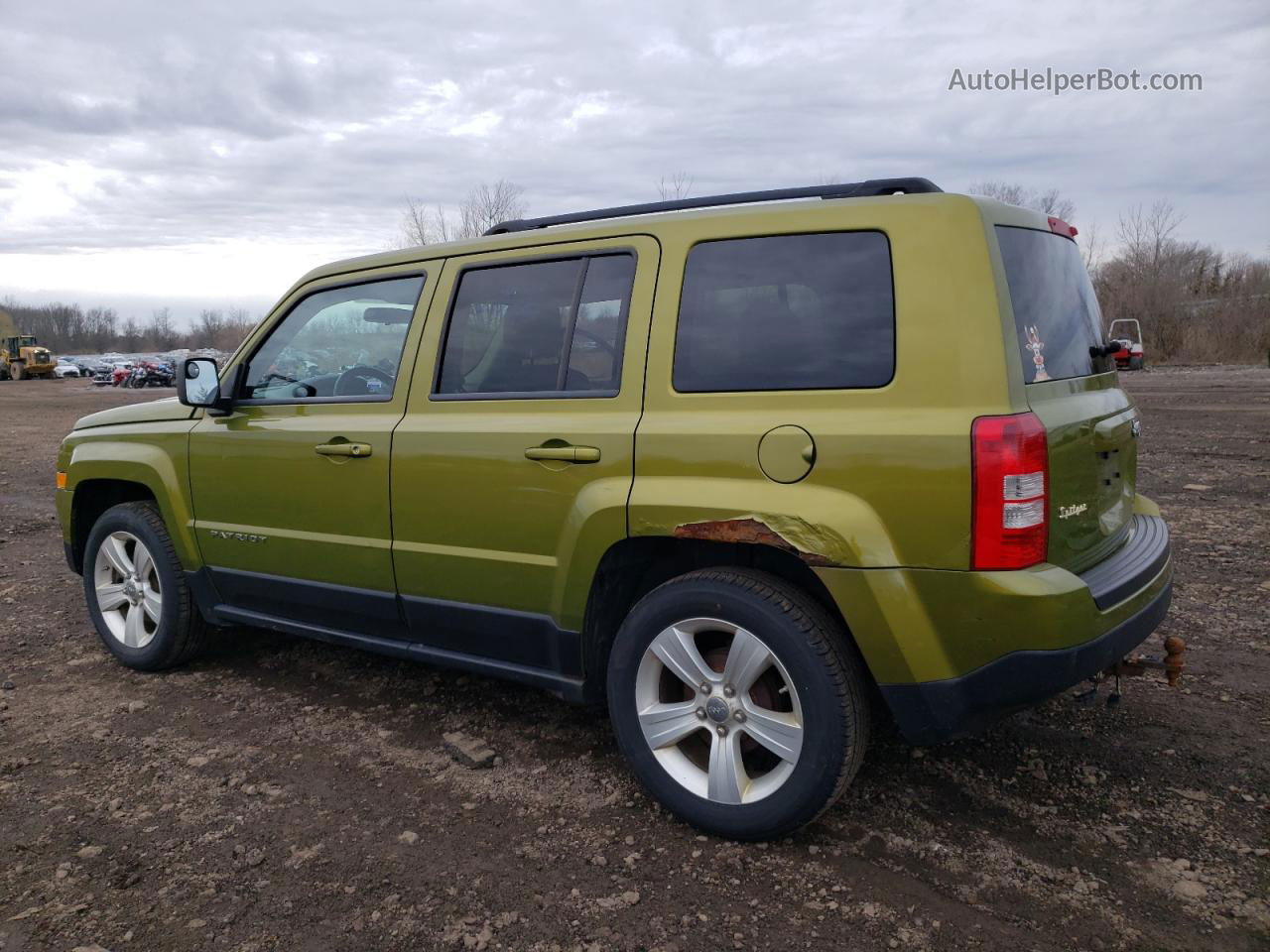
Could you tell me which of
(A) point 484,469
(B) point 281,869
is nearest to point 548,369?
(A) point 484,469

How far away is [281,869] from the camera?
9.37 ft

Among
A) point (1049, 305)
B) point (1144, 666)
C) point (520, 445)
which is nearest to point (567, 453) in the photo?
point (520, 445)

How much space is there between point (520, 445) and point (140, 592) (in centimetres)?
252

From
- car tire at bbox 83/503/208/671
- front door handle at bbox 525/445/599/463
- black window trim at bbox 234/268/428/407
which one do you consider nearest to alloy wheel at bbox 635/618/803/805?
front door handle at bbox 525/445/599/463

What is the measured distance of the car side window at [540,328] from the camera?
10.6ft

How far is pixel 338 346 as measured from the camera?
4043 millimetres

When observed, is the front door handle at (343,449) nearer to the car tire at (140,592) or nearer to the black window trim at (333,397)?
the black window trim at (333,397)

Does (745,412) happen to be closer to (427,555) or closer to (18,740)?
(427,555)

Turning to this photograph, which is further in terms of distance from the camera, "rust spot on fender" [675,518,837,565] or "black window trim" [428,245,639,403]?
"black window trim" [428,245,639,403]

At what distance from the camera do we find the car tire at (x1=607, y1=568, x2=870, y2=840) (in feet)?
9.00

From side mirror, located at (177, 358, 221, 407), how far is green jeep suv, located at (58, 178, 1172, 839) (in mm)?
274

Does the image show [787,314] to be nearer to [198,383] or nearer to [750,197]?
[750,197]

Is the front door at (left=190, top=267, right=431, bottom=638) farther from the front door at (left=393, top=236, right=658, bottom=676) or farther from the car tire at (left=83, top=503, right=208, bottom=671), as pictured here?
the car tire at (left=83, top=503, right=208, bottom=671)

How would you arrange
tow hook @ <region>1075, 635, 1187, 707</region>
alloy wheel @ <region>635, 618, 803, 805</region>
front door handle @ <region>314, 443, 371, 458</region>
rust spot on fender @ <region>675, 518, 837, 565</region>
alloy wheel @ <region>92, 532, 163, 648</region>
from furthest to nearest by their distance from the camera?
alloy wheel @ <region>92, 532, 163, 648</region>
front door handle @ <region>314, 443, 371, 458</region>
tow hook @ <region>1075, 635, 1187, 707</region>
alloy wheel @ <region>635, 618, 803, 805</region>
rust spot on fender @ <region>675, 518, 837, 565</region>
